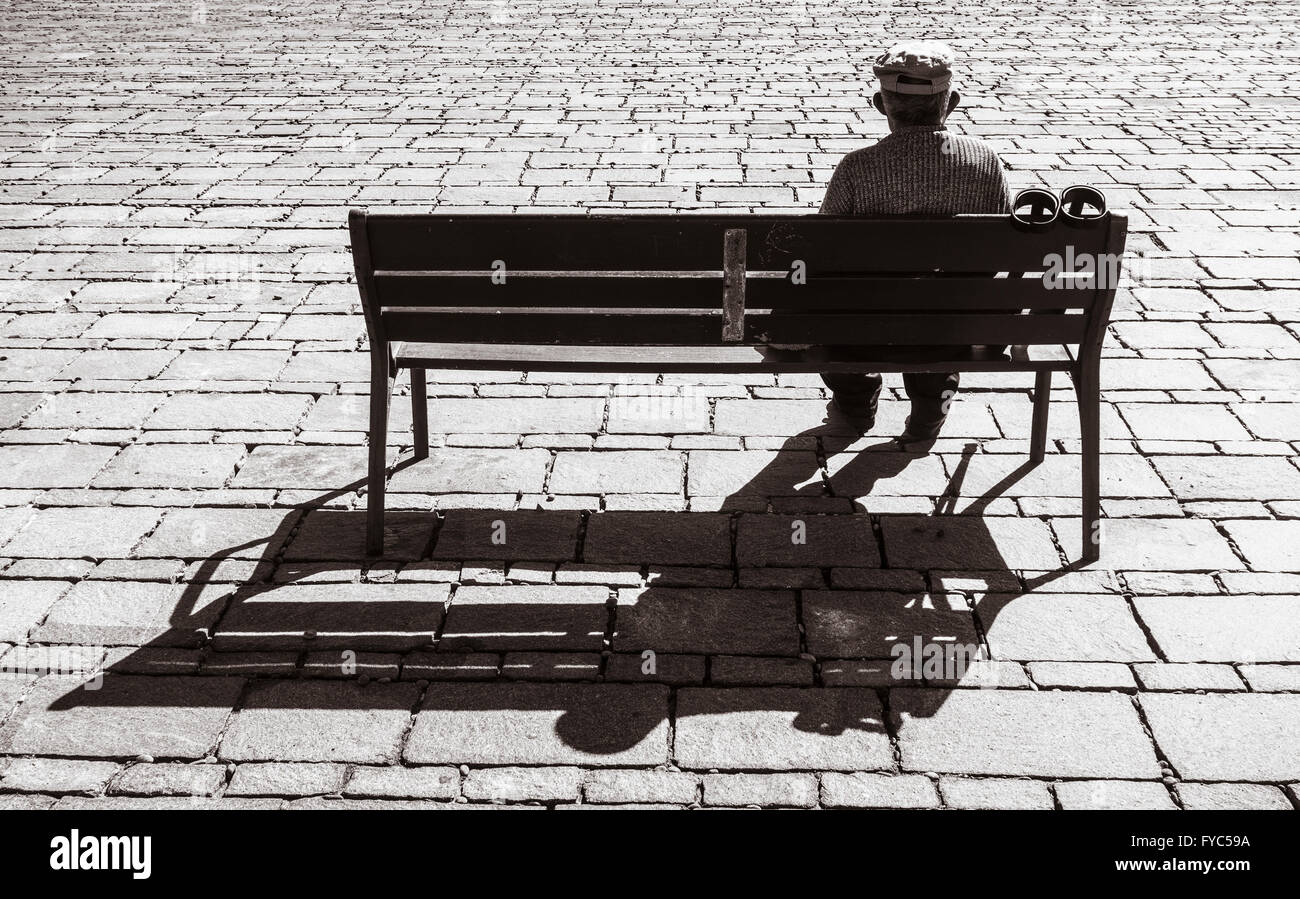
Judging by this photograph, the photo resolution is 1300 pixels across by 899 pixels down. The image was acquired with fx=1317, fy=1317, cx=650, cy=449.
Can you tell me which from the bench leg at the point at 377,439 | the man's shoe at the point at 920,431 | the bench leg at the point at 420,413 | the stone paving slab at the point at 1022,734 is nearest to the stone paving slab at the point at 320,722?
the bench leg at the point at 377,439

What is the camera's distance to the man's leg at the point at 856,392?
4641 mm

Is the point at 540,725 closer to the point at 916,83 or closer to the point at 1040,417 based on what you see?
the point at 1040,417

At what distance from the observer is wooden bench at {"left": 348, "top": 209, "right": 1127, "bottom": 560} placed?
3.70 meters

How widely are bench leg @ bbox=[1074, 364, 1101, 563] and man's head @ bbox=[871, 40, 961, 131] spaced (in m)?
0.97

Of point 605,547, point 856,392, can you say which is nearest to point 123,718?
point 605,547

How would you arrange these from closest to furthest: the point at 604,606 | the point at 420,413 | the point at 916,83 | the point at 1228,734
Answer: the point at 1228,734
the point at 604,606
the point at 916,83
the point at 420,413

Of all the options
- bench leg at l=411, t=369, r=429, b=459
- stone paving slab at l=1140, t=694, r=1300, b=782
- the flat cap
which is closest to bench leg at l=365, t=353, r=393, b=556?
bench leg at l=411, t=369, r=429, b=459

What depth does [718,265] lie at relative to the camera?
3771 mm

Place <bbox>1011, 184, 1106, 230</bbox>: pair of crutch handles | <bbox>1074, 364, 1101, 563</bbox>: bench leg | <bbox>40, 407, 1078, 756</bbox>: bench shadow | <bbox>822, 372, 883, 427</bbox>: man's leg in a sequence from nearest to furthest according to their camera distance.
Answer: <bbox>40, 407, 1078, 756</bbox>: bench shadow, <bbox>1011, 184, 1106, 230</bbox>: pair of crutch handles, <bbox>1074, 364, 1101, 563</bbox>: bench leg, <bbox>822, 372, 883, 427</bbox>: man's leg

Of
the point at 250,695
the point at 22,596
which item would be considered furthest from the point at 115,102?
the point at 250,695

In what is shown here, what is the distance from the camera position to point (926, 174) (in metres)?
4.19

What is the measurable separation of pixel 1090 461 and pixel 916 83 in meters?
1.30

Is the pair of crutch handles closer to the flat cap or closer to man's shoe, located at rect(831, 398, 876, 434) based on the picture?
the flat cap

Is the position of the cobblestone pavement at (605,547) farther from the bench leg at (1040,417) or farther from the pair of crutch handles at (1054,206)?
the pair of crutch handles at (1054,206)
